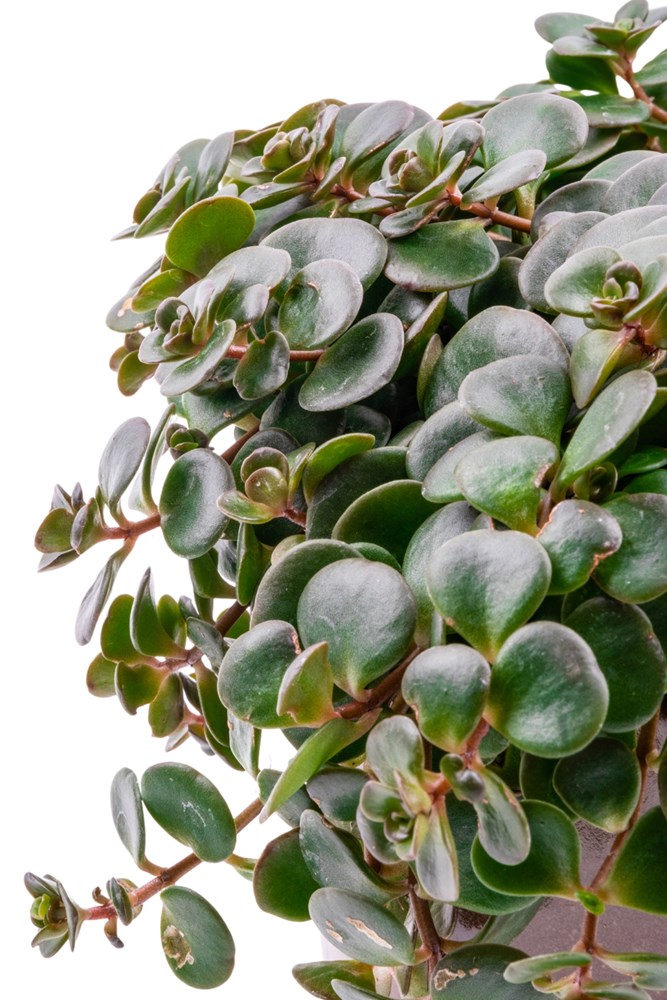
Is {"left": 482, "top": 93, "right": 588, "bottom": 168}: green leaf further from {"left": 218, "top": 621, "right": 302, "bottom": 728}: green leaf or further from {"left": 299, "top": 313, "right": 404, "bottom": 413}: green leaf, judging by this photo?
{"left": 218, "top": 621, "right": 302, "bottom": 728}: green leaf

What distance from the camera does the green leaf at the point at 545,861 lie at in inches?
16.3

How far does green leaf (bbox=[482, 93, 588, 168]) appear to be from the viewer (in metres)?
0.60

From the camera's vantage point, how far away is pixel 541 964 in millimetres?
387

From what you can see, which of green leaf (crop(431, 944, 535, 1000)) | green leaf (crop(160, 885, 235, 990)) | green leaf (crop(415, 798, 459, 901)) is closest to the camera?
green leaf (crop(415, 798, 459, 901))

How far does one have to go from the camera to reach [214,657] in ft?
1.82

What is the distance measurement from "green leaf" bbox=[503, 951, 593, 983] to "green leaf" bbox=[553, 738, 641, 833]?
0.05 meters

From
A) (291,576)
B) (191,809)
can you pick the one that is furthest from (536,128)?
(191,809)

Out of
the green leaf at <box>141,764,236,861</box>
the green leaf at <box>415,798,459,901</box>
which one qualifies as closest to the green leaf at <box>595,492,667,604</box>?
the green leaf at <box>415,798,459,901</box>

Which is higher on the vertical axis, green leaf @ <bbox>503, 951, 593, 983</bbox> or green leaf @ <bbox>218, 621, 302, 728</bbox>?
green leaf @ <bbox>218, 621, 302, 728</bbox>

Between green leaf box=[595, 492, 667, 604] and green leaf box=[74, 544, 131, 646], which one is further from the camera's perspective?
green leaf box=[74, 544, 131, 646]

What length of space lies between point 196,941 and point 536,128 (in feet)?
1.52

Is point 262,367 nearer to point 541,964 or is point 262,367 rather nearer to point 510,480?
point 510,480

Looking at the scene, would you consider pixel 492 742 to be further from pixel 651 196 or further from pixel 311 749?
pixel 651 196

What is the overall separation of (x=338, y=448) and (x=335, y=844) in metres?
0.17
